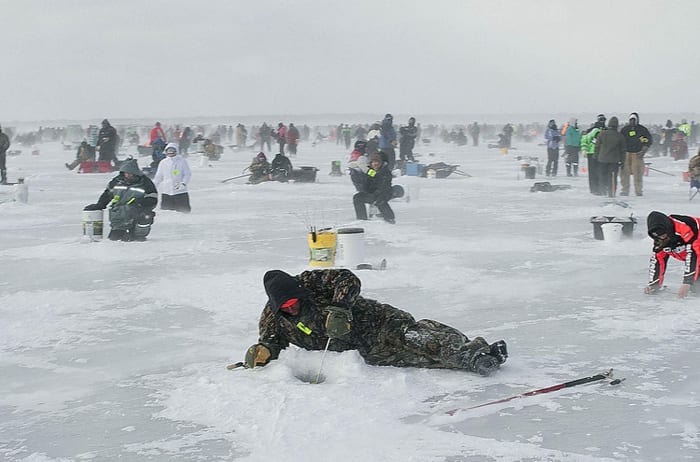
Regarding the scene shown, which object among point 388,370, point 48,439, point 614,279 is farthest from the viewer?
point 614,279

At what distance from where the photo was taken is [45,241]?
12.6 metres

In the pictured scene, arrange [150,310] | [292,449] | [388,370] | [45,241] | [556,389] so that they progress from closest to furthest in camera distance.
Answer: [292,449], [556,389], [388,370], [150,310], [45,241]

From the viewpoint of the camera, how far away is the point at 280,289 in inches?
205

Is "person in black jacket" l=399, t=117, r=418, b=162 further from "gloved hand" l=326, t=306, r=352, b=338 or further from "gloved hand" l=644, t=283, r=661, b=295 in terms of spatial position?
"gloved hand" l=326, t=306, r=352, b=338

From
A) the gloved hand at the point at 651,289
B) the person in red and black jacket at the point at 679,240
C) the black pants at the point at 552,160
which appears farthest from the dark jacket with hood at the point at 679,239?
the black pants at the point at 552,160

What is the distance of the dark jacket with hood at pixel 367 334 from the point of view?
17.8 feet

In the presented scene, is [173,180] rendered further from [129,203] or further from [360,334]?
[360,334]

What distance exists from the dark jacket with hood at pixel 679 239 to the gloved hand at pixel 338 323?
11.3 feet

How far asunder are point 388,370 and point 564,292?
3.32m

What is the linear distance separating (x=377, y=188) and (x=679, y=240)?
22.1 feet

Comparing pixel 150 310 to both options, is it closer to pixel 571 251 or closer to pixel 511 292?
pixel 511 292

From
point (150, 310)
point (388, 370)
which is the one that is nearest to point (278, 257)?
point (150, 310)

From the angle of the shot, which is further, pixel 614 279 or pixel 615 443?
pixel 614 279

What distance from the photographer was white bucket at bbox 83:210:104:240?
12.0 metres
